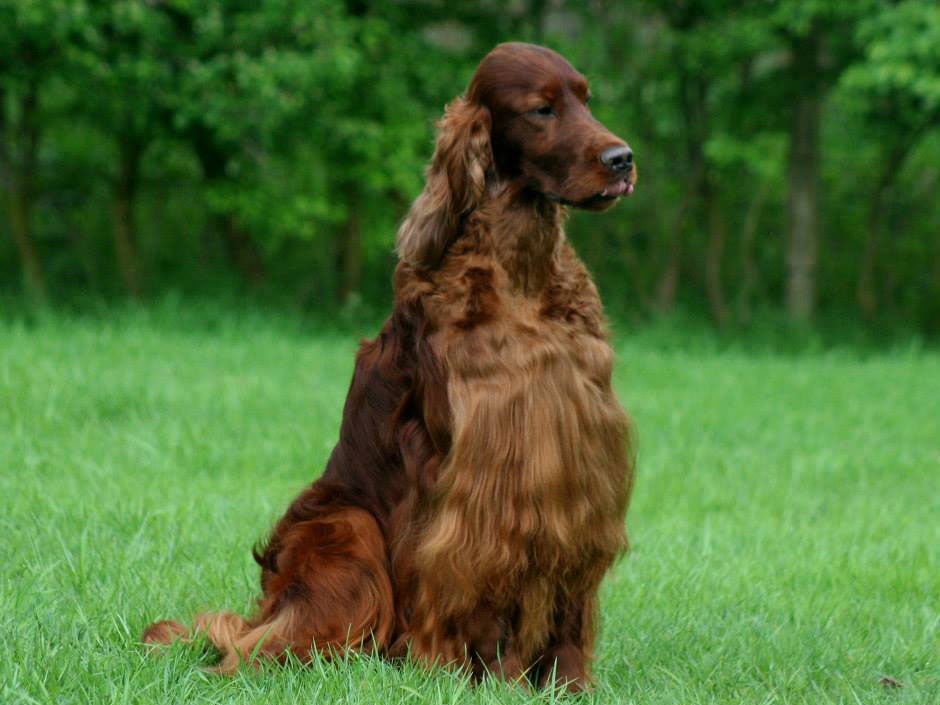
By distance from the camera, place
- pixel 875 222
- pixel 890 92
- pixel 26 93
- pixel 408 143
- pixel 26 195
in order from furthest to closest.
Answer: pixel 875 222, pixel 890 92, pixel 408 143, pixel 26 195, pixel 26 93

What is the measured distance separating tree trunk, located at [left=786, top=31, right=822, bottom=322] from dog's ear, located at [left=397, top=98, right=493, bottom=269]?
11013mm

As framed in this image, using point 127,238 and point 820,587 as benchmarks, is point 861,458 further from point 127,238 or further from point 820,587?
point 127,238

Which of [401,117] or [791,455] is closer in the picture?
[791,455]

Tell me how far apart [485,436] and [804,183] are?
11494 millimetres

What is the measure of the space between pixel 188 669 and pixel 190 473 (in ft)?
9.99

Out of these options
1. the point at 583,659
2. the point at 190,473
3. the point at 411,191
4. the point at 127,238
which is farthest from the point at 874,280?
the point at 583,659

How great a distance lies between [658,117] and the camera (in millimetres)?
14664

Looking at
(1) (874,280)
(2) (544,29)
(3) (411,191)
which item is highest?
(2) (544,29)

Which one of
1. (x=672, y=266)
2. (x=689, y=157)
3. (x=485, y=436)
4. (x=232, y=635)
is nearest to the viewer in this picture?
(x=485, y=436)

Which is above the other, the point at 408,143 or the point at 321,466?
the point at 408,143

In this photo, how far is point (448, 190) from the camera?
11.3ft

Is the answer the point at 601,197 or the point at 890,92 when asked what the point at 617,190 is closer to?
the point at 601,197

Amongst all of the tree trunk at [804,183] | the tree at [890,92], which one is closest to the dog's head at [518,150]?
the tree at [890,92]

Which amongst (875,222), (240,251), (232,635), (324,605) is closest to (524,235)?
(324,605)
